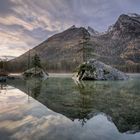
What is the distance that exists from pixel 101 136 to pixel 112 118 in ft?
11.1

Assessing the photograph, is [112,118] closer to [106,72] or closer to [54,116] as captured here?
[54,116]

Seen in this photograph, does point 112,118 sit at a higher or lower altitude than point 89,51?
lower

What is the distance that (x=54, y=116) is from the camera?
36.5 ft

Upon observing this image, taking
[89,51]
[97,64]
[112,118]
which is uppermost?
[89,51]

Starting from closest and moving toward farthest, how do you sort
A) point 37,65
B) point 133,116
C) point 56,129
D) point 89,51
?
1. point 56,129
2. point 133,116
3. point 89,51
4. point 37,65

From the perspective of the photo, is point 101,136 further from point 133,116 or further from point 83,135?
point 133,116

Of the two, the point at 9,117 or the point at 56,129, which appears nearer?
the point at 56,129

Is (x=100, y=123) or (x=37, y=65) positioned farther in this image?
(x=37, y=65)

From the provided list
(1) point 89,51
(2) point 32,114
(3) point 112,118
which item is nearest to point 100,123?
(3) point 112,118

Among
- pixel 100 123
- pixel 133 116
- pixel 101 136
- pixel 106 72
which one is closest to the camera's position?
pixel 101 136

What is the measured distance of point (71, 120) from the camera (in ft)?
33.7

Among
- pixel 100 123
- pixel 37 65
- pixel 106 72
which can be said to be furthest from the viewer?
pixel 37 65

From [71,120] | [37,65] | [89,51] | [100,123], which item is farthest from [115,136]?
[37,65]

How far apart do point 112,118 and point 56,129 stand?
12.2 ft
